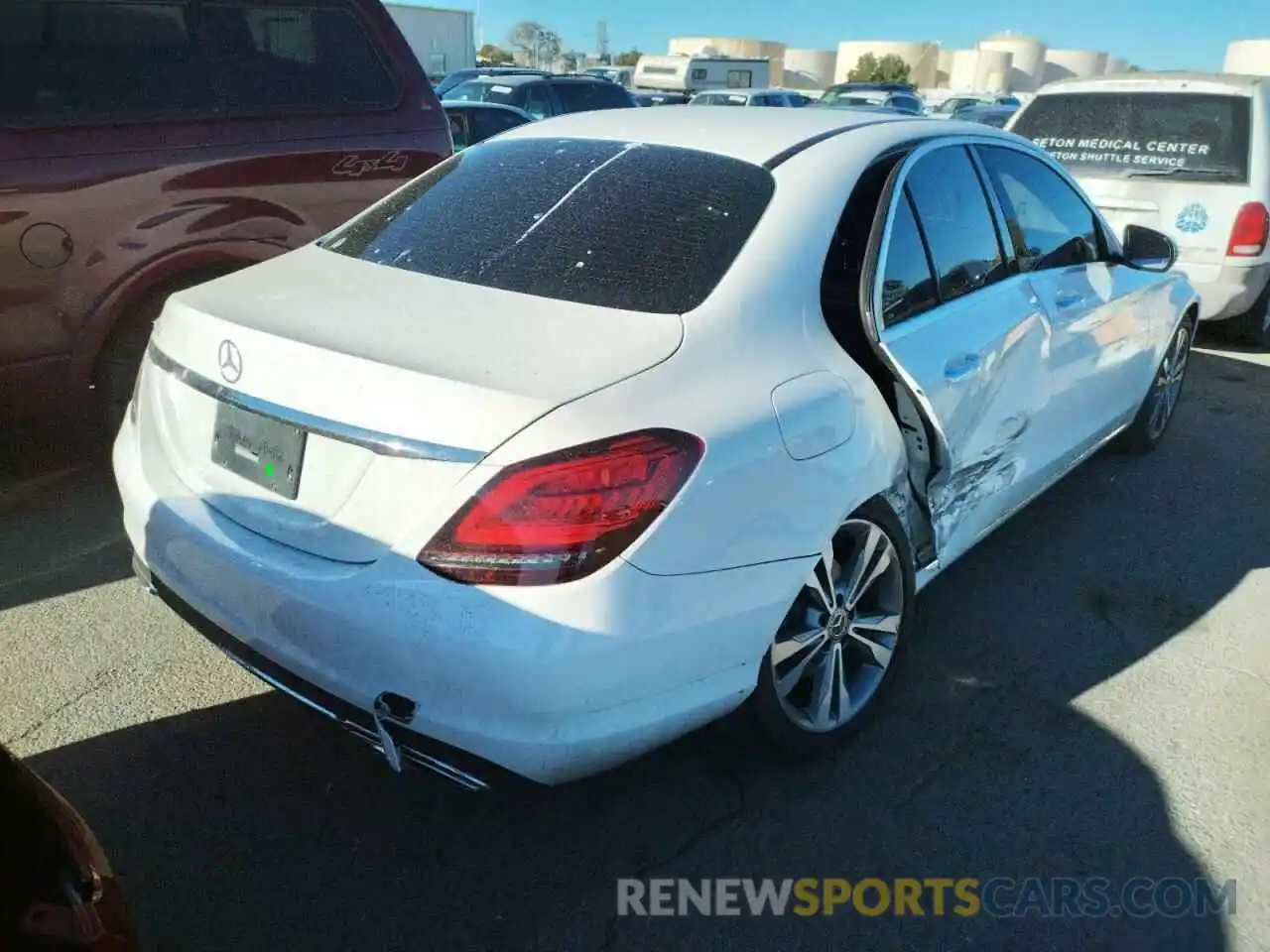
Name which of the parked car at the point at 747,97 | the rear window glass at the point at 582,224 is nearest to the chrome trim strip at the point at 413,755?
the rear window glass at the point at 582,224

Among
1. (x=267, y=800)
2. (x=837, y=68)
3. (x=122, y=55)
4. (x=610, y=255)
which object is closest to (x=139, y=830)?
(x=267, y=800)

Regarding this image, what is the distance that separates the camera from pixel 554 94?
41.8 feet

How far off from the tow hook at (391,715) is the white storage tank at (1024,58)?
4320 inches

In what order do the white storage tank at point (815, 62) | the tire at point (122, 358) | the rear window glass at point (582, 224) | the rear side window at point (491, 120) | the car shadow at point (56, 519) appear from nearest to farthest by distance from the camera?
the rear window glass at point (582, 224)
the car shadow at point (56, 519)
the tire at point (122, 358)
the rear side window at point (491, 120)
the white storage tank at point (815, 62)

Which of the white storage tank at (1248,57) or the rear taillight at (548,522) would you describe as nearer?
the rear taillight at (548,522)

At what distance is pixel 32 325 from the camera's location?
3830 mm

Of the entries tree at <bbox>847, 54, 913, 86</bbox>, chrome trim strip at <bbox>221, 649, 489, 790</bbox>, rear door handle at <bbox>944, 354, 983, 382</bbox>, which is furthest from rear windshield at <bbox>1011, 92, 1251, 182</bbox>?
tree at <bbox>847, 54, 913, 86</bbox>

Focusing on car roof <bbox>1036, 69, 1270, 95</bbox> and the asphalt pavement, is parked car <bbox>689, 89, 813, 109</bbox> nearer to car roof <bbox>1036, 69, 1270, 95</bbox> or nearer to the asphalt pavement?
car roof <bbox>1036, 69, 1270, 95</bbox>

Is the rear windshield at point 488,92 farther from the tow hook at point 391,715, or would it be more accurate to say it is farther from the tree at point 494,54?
the tree at point 494,54

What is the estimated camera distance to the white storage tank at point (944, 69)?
102000 mm

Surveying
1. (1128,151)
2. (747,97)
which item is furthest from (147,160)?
(747,97)

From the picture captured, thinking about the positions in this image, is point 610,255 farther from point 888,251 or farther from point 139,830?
point 139,830

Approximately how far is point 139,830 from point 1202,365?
23.2 feet

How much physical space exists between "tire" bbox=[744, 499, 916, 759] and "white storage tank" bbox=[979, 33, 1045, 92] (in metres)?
109
